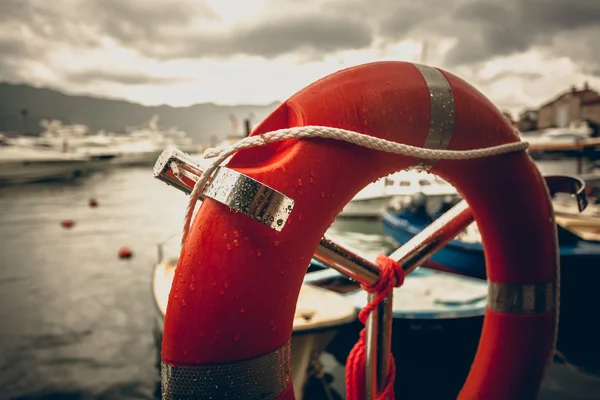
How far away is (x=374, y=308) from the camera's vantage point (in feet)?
4.93

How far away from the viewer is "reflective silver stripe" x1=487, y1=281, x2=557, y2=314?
1717 millimetres

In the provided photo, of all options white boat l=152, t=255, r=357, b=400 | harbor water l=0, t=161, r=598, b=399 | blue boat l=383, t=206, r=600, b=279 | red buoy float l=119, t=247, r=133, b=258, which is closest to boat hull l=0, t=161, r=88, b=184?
harbor water l=0, t=161, r=598, b=399

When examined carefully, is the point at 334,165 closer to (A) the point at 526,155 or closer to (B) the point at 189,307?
(B) the point at 189,307

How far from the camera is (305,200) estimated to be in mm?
1109

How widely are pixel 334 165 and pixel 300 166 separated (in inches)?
4.3

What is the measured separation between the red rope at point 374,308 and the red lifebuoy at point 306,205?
0.39 m

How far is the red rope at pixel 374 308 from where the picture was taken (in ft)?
4.87

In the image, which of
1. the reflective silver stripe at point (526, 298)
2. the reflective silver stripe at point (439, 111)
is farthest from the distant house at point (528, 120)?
the reflective silver stripe at point (439, 111)

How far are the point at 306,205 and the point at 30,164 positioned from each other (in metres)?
40.8

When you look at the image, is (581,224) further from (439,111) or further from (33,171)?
(33,171)

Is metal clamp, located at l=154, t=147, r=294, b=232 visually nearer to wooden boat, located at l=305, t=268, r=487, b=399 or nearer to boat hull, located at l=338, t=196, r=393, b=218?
wooden boat, located at l=305, t=268, r=487, b=399

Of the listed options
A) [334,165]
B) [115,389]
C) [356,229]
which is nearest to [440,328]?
[334,165]

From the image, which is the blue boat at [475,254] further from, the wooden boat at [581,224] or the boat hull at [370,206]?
the boat hull at [370,206]

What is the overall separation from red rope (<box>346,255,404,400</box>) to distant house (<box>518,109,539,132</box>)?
63791 millimetres
